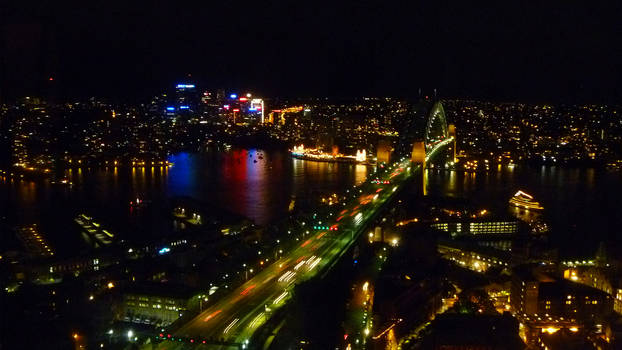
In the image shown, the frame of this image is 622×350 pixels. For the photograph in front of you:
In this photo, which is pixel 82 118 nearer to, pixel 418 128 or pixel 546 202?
pixel 418 128

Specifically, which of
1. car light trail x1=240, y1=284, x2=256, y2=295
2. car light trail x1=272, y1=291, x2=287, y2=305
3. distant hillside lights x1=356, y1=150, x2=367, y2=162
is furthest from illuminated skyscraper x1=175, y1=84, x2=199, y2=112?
car light trail x1=272, y1=291, x2=287, y2=305

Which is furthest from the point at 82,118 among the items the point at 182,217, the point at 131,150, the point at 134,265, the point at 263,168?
the point at 134,265

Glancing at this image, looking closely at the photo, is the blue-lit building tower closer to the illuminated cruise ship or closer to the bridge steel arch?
the bridge steel arch

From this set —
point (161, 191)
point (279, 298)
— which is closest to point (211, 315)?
point (279, 298)

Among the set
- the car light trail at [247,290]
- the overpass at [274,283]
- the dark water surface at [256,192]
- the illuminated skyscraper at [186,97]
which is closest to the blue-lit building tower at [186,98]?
the illuminated skyscraper at [186,97]

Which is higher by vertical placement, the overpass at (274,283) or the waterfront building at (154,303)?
the overpass at (274,283)

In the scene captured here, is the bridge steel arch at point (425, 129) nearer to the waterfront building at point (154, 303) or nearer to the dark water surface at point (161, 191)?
the dark water surface at point (161, 191)

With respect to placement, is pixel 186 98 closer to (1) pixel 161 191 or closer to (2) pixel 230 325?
(1) pixel 161 191
